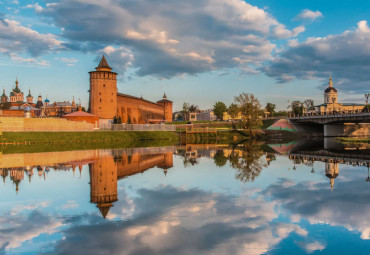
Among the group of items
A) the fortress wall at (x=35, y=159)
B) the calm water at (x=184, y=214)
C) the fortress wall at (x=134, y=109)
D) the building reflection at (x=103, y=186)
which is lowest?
the calm water at (x=184, y=214)

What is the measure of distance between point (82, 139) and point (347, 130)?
71.2 m

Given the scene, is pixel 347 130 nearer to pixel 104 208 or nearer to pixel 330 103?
pixel 330 103

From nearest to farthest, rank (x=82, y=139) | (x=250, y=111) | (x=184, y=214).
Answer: (x=184, y=214)
(x=82, y=139)
(x=250, y=111)

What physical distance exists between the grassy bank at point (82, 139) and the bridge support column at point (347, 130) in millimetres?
44059

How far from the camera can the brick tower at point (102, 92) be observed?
7544 cm

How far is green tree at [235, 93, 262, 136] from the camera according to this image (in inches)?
2702

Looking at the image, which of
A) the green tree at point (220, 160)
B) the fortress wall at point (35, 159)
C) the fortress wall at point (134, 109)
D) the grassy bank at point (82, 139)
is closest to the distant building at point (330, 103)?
the fortress wall at point (134, 109)

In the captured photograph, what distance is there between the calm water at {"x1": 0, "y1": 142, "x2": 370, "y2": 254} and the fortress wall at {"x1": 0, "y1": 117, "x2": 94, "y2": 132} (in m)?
34.3

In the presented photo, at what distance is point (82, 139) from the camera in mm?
50250

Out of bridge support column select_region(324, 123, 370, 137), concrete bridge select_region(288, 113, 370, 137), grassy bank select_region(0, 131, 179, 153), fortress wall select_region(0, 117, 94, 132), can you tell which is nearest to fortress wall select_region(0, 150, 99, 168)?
grassy bank select_region(0, 131, 179, 153)

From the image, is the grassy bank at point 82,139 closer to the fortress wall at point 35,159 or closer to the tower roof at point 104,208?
the fortress wall at point 35,159

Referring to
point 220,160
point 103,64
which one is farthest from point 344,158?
point 103,64

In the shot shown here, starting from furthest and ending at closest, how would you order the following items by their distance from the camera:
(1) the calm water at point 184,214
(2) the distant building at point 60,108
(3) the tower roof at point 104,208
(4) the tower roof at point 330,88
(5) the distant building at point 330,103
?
(2) the distant building at point 60,108
(4) the tower roof at point 330,88
(5) the distant building at point 330,103
(3) the tower roof at point 104,208
(1) the calm water at point 184,214

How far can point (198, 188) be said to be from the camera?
1412 cm
